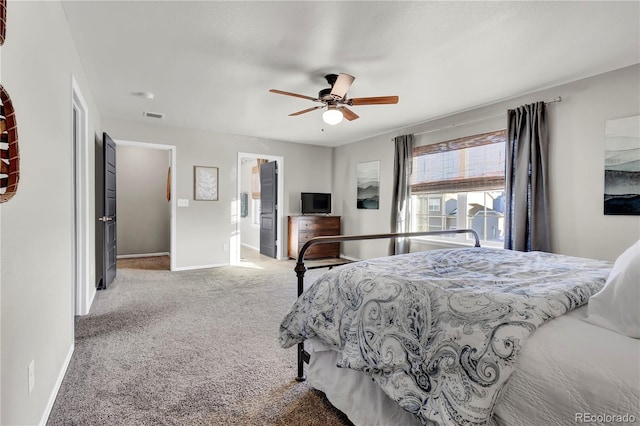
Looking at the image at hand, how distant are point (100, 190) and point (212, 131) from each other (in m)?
2.02

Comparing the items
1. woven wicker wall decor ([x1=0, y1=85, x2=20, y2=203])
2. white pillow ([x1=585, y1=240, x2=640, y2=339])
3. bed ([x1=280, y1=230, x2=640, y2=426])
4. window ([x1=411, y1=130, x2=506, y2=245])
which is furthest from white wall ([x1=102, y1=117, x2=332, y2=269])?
white pillow ([x1=585, y1=240, x2=640, y2=339])

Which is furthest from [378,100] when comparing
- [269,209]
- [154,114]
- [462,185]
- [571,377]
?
[269,209]

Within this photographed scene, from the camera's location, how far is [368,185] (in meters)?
5.80

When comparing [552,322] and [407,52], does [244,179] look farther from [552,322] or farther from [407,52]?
[552,322]

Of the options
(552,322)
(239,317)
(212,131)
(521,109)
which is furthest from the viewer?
(212,131)

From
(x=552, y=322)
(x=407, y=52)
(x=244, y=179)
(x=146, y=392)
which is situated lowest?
(x=146, y=392)

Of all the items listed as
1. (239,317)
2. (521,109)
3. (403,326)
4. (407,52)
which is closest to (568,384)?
(403,326)

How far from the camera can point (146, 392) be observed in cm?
185

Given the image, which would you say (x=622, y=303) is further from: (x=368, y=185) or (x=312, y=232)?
(x=312, y=232)

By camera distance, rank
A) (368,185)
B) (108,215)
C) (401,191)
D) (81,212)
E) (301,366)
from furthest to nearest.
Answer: (368,185) → (401,191) → (108,215) → (81,212) → (301,366)

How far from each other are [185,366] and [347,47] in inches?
105

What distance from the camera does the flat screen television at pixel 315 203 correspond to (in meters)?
6.23

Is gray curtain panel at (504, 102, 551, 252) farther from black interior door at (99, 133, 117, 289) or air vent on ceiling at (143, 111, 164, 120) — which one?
black interior door at (99, 133, 117, 289)

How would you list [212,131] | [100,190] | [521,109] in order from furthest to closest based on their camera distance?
[212,131]
[100,190]
[521,109]
